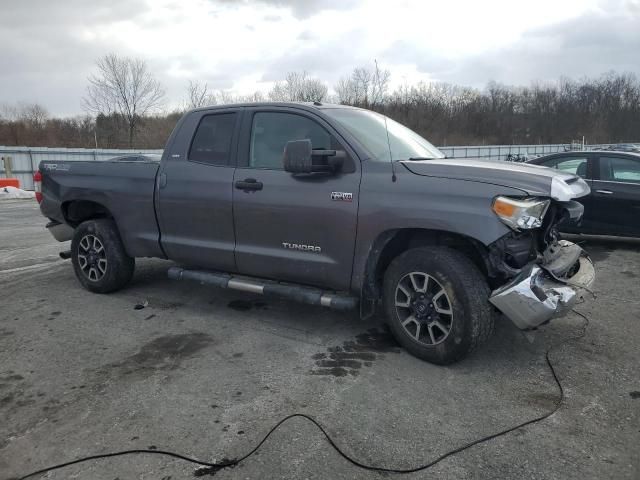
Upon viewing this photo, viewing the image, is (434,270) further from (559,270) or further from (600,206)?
(600,206)

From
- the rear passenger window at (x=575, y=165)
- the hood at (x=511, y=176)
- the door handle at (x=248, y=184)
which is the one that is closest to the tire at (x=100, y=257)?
the door handle at (x=248, y=184)

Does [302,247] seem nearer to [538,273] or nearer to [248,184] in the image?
[248,184]

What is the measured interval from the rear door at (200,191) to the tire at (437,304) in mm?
1654

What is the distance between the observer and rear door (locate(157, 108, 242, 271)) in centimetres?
479

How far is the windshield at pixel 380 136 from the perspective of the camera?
429 centimetres

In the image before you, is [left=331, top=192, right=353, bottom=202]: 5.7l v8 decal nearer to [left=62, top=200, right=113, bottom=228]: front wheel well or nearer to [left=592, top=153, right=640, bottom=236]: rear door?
[left=62, top=200, right=113, bottom=228]: front wheel well

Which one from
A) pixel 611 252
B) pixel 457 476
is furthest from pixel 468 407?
pixel 611 252

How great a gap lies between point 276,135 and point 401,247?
1.50m

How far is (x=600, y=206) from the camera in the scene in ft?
25.3

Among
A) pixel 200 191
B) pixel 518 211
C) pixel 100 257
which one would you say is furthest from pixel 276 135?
pixel 100 257

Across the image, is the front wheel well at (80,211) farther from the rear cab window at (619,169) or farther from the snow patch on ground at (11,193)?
the snow patch on ground at (11,193)

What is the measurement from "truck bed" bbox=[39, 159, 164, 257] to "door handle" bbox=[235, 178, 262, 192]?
3.67ft

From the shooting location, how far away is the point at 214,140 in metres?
4.99

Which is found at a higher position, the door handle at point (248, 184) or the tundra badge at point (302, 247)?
the door handle at point (248, 184)
